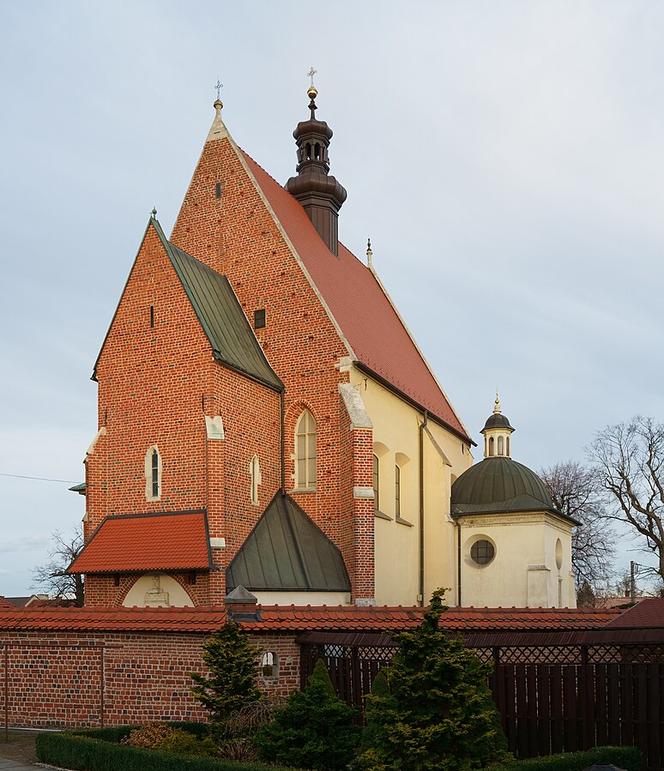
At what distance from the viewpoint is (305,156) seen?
1310 inches

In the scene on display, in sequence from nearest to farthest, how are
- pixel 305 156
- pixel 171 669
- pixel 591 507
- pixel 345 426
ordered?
1. pixel 171 669
2. pixel 345 426
3. pixel 305 156
4. pixel 591 507

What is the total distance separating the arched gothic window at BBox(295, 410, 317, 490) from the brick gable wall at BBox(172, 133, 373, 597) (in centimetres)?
18

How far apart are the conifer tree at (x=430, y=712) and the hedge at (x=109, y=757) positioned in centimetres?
132

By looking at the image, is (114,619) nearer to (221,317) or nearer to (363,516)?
(363,516)

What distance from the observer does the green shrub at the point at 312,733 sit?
461 inches

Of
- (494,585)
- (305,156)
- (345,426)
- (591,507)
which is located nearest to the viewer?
(345,426)

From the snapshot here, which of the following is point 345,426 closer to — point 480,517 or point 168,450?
point 168,450

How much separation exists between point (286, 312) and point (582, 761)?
1608cm

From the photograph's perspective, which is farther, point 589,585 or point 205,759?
point 589,585

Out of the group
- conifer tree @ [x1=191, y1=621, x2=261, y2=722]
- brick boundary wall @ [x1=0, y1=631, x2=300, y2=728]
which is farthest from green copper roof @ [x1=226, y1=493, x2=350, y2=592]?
conifer tree @ [x1=191, y1=621, x2=261, y2=722]

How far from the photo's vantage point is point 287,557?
22.7 meters

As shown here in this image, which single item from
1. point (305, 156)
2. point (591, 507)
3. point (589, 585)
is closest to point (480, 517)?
point (305, 156)

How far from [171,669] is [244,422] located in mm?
8952

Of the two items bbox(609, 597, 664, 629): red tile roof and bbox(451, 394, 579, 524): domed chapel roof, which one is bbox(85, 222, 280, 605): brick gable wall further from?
bbox(609, 597, 664, 629): red tile roof
